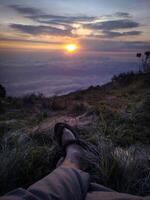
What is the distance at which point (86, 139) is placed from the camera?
12.2 ft

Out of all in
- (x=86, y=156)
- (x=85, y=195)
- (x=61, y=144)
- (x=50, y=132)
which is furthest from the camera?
(x=50, y=132)

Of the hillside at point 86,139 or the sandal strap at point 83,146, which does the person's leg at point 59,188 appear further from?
the sandal strap at point 83,146

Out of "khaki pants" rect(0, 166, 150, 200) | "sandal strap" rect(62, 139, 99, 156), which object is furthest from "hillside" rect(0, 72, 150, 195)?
"khaki pants" rect(0, 166, 150, 200)

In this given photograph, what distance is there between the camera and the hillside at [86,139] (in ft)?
8.63

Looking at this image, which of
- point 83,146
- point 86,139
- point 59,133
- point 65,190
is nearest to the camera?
point 65,190

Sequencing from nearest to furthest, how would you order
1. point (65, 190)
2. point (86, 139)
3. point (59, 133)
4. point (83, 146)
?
1. point (65, 190)
2. point (83, 146)
3. point (59, 133)
4. point (86, 139)

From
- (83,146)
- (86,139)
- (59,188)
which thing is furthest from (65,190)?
(86,139)

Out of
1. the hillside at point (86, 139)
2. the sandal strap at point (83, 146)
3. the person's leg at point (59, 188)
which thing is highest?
the person's leg at point (59, 188)

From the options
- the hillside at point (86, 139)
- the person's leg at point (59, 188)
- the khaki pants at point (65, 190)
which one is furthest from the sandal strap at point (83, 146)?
the khaki pants at point (65, 190)

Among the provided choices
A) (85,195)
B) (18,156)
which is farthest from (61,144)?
(85,195)

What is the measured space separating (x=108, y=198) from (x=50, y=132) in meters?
2.03

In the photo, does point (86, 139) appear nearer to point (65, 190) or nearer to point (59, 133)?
point (59, 133)

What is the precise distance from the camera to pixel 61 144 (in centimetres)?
329

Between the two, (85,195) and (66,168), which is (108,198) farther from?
(66,168)
